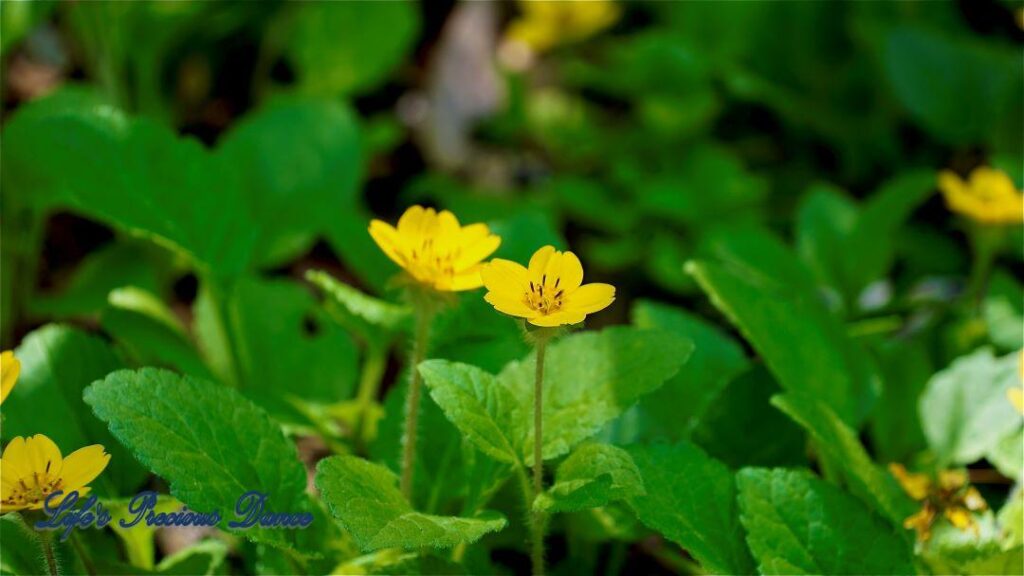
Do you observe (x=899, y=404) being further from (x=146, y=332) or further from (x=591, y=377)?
(x=146, y=332)

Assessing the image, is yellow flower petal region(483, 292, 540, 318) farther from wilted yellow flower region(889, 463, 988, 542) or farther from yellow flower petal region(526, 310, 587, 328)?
wilted yellow flower region(889, 463, 988, 542)

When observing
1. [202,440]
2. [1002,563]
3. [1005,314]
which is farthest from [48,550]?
[1005,314]

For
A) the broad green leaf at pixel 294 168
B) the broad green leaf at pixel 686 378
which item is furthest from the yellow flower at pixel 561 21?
the broad green leaf at pixel 686 378

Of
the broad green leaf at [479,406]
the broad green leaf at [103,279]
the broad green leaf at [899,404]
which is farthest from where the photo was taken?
the broad green leaf at [103,279]

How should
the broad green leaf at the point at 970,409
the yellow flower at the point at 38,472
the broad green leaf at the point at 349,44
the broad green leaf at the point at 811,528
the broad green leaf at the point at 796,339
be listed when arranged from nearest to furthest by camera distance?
the yellow flower at the point at 38,472
the broad green leaf at the point at 811,528
the broad green leaf at the point at 796,339
the broad green leaf at the point at 970,409
the broad green leaf at the point at 349,44

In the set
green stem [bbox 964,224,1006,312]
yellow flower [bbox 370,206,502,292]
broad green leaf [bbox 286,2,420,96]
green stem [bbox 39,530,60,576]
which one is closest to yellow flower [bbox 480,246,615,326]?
yellow flower [bbox 370,206,502,292]

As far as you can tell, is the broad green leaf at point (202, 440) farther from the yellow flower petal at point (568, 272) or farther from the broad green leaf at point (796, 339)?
the broad green leaf at point (796, 339)
